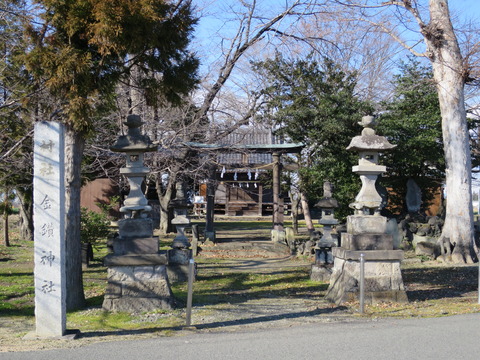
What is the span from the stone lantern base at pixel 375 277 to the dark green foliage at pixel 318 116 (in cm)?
1005

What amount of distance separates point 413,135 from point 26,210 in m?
15.6

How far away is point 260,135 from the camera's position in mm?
23156

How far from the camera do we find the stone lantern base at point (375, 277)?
8773mm

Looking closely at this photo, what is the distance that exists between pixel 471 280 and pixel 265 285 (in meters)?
4.94

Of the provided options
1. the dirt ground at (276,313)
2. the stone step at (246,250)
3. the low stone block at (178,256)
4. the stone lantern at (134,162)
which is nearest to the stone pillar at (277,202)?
the stone step at (246,250)

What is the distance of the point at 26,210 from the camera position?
20.5 metres

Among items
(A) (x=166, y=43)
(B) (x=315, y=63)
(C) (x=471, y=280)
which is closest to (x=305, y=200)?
(B) (x=315, y=63)

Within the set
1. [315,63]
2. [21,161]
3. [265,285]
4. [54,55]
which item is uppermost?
[315,63]

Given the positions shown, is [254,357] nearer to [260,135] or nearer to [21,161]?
[21,161]

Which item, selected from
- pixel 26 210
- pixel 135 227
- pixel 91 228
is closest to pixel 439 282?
pixel 135 227

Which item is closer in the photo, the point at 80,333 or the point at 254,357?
the point at 254,357

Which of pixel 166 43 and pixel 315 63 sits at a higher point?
pixel 315 63

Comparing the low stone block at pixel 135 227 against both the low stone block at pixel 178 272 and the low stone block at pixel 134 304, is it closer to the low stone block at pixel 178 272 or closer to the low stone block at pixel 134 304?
the low stone block at pixel 134 304

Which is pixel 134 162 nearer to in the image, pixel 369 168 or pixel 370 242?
pixel 369 168
